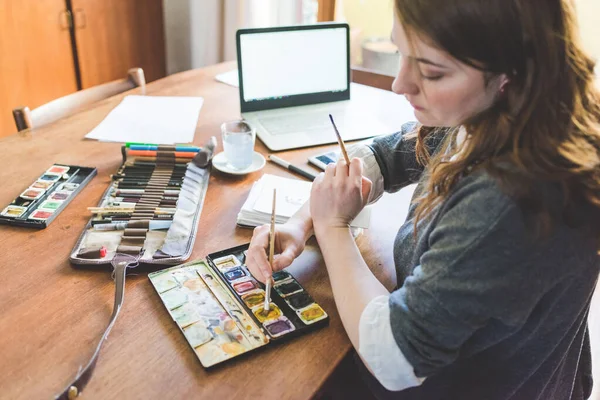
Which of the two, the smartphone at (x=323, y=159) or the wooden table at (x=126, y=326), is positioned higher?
the smartphone at (x=323, y=159)

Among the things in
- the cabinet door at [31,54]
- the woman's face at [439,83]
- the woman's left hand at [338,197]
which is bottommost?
the cabinet door at [31,54]

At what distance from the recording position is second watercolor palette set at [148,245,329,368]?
735 millimetres

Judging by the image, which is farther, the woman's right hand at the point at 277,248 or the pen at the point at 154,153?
the pen at the point at 154,153

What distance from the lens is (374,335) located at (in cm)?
69

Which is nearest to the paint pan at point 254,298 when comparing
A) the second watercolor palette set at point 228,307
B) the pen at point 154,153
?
the second watercolor palette set at point 228,307

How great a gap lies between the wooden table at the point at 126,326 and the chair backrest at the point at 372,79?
81 cm

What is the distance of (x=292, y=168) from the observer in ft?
4.05

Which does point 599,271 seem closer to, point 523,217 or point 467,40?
point 523,217

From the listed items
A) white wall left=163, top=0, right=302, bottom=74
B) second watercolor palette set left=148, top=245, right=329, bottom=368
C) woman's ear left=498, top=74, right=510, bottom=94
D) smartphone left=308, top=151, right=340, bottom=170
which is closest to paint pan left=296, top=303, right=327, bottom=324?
second watercolor palette set left=148, top=245, right=329, bottom=368

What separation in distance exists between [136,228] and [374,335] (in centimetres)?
50

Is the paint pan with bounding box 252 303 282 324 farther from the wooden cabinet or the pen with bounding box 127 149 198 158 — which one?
the wooden cabinet

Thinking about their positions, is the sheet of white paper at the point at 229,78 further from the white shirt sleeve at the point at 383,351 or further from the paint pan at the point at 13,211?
the white shirt sleeve at the point at 383,351

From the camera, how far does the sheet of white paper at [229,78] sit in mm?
1796

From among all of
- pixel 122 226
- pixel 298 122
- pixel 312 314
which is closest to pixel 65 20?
pixel 298 122
